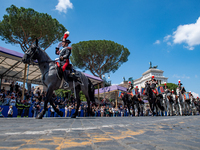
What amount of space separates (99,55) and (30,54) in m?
28.4

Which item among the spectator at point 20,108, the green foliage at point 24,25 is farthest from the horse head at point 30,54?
the green foliage at point 24,25

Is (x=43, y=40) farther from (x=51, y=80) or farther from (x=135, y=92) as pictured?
(x=51, y=80)

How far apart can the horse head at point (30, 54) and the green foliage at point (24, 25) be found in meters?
17.5

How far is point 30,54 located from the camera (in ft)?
19.3

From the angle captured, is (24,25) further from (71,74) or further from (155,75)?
(155,75)

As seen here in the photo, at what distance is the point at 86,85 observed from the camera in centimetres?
718

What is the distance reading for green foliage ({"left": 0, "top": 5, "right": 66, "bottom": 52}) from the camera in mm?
20859

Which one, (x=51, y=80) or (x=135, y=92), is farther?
(x=135, y=92)

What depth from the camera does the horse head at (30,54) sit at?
5802 mm

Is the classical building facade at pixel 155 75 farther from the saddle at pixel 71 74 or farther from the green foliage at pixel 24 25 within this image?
the saddle at pixel 71 74

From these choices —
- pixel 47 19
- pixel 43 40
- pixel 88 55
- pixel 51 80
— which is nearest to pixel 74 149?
pixel 51 80

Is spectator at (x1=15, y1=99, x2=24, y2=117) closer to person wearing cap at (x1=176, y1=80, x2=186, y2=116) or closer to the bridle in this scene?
the bridle

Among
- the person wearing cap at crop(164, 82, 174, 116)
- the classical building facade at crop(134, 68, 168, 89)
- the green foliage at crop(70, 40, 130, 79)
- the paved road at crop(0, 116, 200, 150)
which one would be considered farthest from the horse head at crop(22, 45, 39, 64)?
the classical building facade at crop(134, 68, 168, 89)

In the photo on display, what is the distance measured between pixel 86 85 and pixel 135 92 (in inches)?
298
